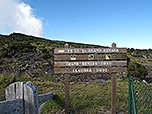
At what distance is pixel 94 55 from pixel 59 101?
219cm

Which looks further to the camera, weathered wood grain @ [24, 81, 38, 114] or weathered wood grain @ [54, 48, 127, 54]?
weathered wood grain @ [54, 48, 127, 54]

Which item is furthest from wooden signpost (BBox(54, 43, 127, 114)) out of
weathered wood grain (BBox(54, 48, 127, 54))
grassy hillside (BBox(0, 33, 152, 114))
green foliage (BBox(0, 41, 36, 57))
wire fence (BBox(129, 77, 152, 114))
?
green foliage (BBox(0, 41, 36, 57))

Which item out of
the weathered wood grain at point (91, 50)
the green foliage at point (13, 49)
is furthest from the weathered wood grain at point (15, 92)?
the green foliage at point (13, 49)

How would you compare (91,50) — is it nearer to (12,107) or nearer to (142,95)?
(142,95)

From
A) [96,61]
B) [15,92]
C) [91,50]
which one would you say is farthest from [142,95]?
[15,92]

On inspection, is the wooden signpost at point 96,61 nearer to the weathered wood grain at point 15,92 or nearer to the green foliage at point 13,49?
the weathered wood grain at point 15,92

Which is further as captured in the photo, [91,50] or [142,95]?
[91,50]

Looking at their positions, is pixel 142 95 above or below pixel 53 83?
above

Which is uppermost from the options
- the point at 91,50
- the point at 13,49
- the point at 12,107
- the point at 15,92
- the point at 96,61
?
the point at 13,49

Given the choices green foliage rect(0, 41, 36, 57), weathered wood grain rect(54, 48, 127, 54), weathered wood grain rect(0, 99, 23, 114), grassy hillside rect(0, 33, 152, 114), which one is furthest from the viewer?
green foliage rect(0, 41, 36, 57)

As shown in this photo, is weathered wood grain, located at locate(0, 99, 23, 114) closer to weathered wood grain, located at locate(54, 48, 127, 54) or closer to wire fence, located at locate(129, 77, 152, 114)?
wire fence, located at locate(129, 77, 152, 114)

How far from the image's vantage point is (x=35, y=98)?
66.3 inches

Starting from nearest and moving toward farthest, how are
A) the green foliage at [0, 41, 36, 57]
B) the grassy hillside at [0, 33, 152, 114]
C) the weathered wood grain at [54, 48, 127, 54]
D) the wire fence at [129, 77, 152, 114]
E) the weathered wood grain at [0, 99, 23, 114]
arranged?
the weathered wood grain at [0, 99, 23, 114] → the wire fence at [129, 77, 152, 114] → the weathered wood grain at [54, 48, 127, 54] → the grassy hillside at [0, 33, 152, 114] → the green foliage at [0, 41, 36, 57]

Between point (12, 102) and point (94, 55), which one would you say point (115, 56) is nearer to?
point (94, 55)
